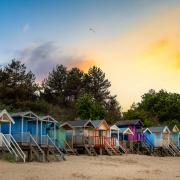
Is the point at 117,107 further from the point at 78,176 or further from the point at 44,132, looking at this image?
the point at 78,176

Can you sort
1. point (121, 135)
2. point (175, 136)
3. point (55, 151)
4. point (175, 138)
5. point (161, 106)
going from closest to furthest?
point (55, 151)
point (121, 135)
point (175, 138)
point (175, 136)
point (161, 106)

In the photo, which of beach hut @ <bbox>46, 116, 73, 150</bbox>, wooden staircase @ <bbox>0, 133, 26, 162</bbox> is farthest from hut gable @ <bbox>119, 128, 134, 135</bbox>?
wooden staircase @ <bbox>0, 133, 26, 162</bbox>

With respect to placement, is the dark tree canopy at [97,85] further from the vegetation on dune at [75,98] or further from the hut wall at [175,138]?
the hut wall at [175,138]

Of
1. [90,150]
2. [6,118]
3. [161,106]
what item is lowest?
[90,150]

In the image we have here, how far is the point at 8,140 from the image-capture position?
3847 cm

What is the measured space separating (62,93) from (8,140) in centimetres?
6551

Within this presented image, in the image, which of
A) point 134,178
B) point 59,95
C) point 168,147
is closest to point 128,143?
point 168,147

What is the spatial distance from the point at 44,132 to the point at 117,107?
59.9 m

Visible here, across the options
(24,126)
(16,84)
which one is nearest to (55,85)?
(16,84)

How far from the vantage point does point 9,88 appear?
7931 centimetres

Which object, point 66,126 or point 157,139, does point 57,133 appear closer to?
point 66,126

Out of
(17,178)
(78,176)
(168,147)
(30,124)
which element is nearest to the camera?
(17,178)

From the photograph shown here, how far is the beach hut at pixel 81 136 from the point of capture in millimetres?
51341

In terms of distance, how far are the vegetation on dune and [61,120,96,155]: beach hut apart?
19.3m
